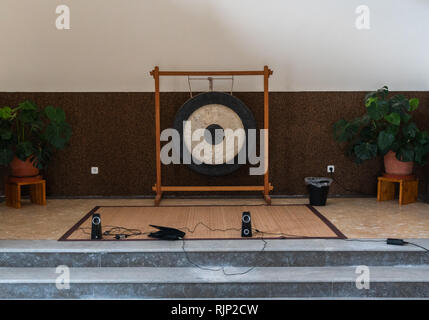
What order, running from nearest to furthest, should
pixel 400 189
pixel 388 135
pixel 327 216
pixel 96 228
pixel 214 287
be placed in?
pixel 214 287, pixel 96 228, pixel 327 216, pixel 388 135, pixel 400 189

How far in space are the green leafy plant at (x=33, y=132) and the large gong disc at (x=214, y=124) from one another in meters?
1.06

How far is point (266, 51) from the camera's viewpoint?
426 cm

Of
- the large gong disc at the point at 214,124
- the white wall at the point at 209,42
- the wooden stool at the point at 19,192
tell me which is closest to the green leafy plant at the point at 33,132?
the wooden stool at the point at 19,192

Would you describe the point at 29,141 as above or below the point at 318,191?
above

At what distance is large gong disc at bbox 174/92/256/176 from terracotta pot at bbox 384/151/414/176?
4.31 ft

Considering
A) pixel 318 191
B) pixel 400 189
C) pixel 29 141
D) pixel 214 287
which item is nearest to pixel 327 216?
pixel 318 191

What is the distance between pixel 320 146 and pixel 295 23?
1.24m

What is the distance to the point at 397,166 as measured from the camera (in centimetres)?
400

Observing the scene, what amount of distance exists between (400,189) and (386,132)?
57 cm

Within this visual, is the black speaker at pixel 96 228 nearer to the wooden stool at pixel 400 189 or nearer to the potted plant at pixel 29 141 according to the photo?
the potted plant at pixel 29 141

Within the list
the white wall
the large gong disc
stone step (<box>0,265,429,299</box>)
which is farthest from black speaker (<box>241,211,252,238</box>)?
the white wall

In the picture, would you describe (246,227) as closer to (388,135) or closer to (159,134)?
(159,134)

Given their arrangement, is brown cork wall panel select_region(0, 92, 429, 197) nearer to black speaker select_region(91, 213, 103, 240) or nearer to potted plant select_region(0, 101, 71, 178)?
potted plant select_region(0, 101, 71, 178)
